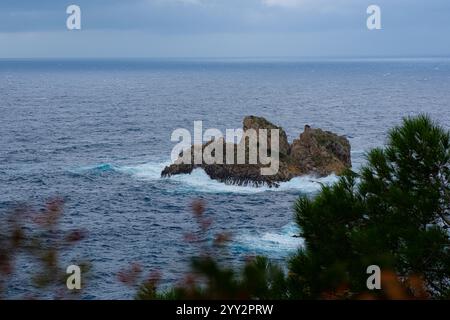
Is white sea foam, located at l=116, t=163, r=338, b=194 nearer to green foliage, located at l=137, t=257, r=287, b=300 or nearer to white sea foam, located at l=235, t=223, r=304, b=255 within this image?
white sea foam, located at l=235, t=223, r=304, b=255

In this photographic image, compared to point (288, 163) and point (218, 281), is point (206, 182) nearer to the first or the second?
point (288, 163)

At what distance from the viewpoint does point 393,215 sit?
8.55 meters

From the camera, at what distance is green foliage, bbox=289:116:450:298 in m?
7.70

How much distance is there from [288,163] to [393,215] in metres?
42.4

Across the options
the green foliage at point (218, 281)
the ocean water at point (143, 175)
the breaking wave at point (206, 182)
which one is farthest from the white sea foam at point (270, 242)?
the green foliage at point (218, 281)

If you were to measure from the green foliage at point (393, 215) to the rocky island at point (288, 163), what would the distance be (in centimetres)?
3908

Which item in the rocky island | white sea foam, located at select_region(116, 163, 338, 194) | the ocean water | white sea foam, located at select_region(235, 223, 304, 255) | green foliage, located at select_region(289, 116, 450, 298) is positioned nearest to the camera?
green foliage, located at select_region(289, 116, 450, 298)

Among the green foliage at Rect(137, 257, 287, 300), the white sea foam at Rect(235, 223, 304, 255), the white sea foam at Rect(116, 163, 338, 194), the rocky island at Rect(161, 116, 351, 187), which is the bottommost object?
the white sea foam at Rect(235, 223, 304, 255)

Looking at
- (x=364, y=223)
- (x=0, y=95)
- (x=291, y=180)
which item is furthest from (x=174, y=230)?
(x=0, y=95)

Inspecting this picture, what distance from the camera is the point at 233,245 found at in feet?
109

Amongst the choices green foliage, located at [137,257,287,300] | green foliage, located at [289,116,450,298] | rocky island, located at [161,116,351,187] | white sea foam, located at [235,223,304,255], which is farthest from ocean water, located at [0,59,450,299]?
green foliage, located at [289,116,450,298]

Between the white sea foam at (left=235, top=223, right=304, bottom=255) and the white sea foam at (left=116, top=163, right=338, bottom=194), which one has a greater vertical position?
the white sea foam at (left=116, top=163, right=338, bottom=194)

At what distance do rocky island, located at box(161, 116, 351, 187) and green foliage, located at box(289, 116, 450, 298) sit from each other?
3908cm

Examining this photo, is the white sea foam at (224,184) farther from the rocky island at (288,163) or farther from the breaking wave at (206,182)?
the rocky island at (288,163)
